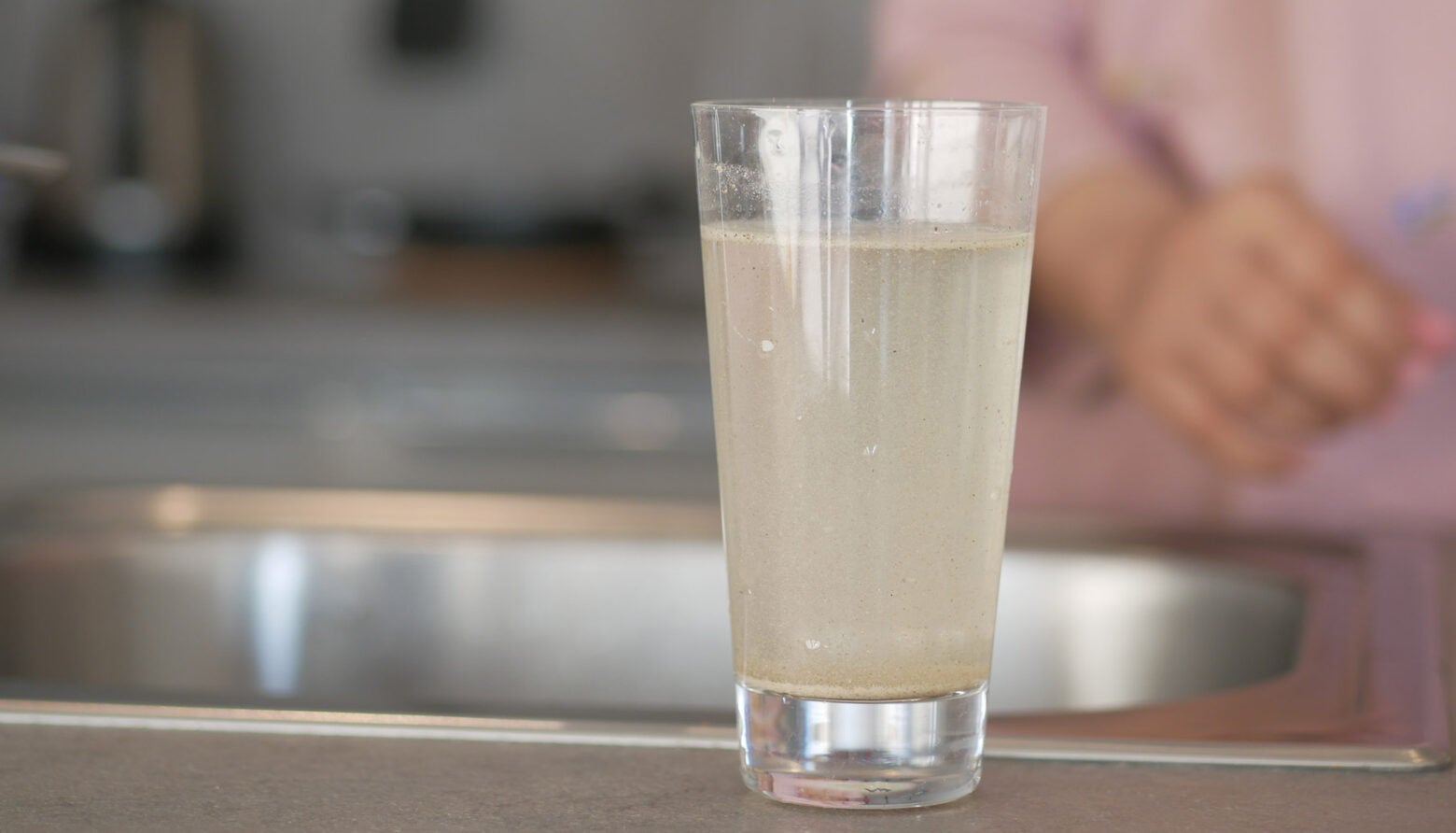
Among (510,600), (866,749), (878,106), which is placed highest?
(878,106)

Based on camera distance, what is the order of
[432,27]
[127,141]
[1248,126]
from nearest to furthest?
[1248,126], [127,141], [432,27]

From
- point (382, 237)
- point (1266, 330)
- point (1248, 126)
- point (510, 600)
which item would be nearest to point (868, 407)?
point (510, 600)

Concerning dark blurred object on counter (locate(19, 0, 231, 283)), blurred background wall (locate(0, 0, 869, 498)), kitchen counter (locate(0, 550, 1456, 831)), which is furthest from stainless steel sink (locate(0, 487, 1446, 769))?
dark blurred object on counter (locate(19, 0, 231, 283))

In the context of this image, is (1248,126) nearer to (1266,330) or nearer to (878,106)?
(1266,330)

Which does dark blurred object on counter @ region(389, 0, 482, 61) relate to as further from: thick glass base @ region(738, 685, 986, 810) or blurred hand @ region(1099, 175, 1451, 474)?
thick glass base @ region(738, 685, 986, 810)

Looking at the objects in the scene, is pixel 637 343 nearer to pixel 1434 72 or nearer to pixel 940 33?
pixel 940 33

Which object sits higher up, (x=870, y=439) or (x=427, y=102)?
(x=870, y=439)

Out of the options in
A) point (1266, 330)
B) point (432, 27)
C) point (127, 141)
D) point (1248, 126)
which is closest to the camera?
point (1266, 330)
